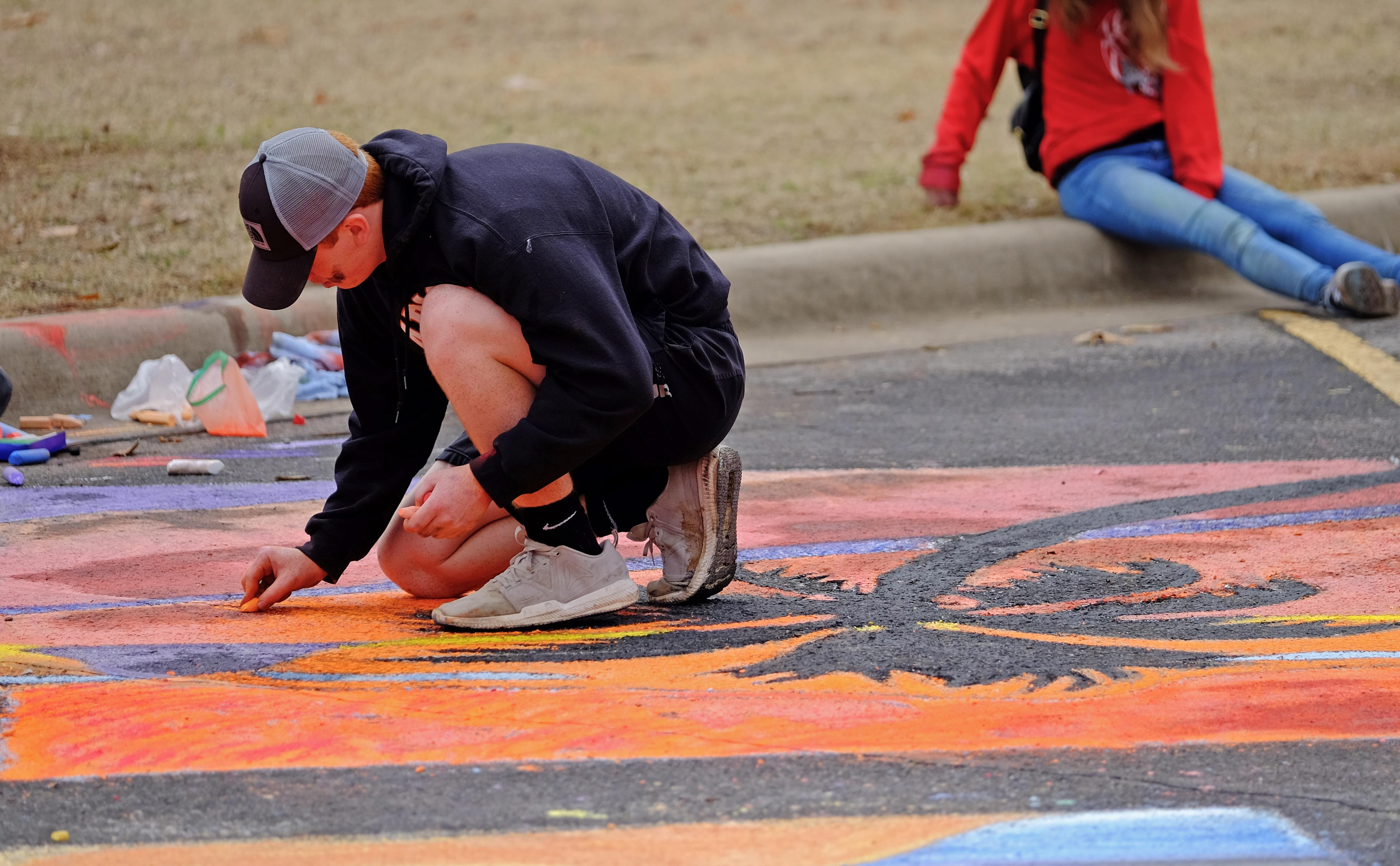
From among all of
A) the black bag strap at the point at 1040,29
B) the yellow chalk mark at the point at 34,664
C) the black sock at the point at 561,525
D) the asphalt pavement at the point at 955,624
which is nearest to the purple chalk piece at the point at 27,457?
the asphalt pavement at the point at 955,624

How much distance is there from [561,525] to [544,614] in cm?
16

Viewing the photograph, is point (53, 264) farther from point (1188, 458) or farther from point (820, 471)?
point (1188, 458)

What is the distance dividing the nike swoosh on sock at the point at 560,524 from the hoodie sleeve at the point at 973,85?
3.71 metres

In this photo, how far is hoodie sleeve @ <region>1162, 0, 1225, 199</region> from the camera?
553 cm

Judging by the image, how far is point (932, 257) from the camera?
18.2 ft

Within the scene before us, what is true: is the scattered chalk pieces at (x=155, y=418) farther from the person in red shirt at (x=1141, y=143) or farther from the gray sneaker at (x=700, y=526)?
the person in red shirt at (x=1141, y=143)

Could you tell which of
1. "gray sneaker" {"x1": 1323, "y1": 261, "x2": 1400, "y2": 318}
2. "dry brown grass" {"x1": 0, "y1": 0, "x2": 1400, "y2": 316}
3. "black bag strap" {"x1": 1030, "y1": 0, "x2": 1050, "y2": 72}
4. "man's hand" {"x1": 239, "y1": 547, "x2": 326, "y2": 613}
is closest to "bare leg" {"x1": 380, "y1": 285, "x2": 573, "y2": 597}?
"man's hand" {"x1": 239, "y1": 547, "x2": 326, "y2": 613}

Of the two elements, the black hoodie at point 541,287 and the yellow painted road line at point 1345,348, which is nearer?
the black hoodie at point 541,287

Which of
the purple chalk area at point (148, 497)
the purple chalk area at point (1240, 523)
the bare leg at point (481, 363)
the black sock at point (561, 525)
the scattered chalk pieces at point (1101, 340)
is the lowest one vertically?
the purple chalk area at point (148, 497)

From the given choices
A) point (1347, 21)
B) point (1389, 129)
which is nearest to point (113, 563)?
point (1389, 129)

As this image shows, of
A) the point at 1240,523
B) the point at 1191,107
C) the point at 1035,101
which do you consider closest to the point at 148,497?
the point at 1240,523

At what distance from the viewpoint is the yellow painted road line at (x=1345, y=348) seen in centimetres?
435

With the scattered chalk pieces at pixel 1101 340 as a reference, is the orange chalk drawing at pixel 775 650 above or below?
above

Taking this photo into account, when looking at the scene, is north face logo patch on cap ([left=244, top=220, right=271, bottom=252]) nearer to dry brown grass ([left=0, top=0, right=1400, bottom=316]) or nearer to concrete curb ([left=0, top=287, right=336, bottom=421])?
concrete curb ([left=0, top=287, right=336, bottom=421])
